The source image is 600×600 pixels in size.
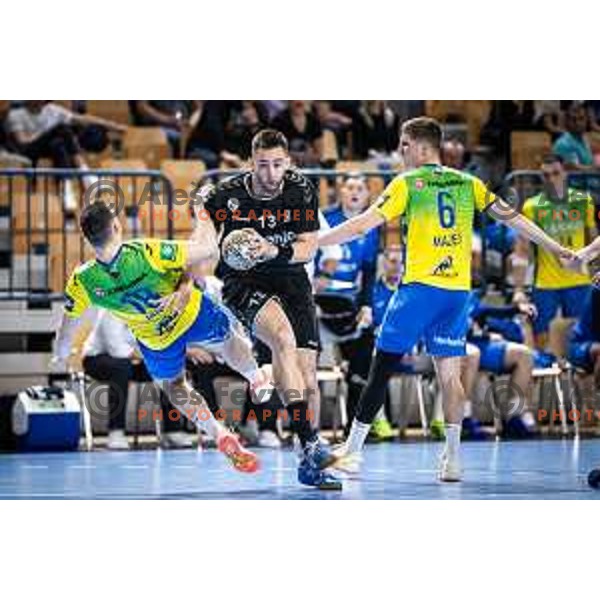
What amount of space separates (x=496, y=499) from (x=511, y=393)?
199 cm

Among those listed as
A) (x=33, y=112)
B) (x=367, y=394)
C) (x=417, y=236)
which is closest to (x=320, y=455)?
(x=367, y=394)

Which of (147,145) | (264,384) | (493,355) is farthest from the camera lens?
(147,145)

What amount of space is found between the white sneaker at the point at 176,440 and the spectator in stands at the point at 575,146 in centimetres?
247

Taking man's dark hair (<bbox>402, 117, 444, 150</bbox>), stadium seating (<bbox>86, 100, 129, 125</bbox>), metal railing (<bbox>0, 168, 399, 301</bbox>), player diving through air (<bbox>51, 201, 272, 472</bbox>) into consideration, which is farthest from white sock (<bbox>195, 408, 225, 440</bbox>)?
stadium seating (<bbox>86, 100, 129, 125</bbox>)

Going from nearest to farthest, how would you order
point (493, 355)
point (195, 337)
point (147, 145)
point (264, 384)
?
point (195, 337) → point (264, 384) → point (493, 355) → point (147, 145)

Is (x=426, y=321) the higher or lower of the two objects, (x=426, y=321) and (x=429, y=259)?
the lower

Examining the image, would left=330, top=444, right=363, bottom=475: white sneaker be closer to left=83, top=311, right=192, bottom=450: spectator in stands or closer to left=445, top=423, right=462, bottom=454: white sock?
left=445, top=423, right=462, bottom=454: white sock

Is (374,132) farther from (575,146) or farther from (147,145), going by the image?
(147,145)

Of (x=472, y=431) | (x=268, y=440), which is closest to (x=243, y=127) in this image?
(x=268, y=440)

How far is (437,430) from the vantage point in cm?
1104

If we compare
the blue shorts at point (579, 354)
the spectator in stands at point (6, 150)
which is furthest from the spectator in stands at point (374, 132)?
the spectator in stands at point (6, 150)

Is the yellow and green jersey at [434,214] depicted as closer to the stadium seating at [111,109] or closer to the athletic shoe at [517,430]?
the athletic shoe at [517,430]

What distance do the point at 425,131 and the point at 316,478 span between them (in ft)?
5.53

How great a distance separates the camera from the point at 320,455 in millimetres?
9812
